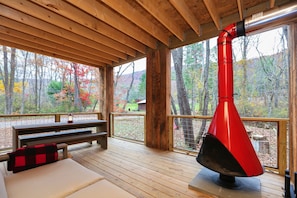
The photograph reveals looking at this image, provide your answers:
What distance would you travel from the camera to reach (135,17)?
8.21 ft

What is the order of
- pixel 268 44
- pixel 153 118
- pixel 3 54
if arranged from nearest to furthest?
pixel 153 118 < pixel 268 44 < pixel 3 54

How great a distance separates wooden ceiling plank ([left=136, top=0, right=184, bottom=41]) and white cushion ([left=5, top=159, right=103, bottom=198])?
2245mm

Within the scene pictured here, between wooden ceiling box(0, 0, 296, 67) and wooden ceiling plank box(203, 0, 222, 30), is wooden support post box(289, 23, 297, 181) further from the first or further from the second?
wooden ceiling plank box(203, 0, 222, 30)

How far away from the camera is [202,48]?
17.7ft

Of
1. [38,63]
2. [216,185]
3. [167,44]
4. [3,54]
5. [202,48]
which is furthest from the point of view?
[38,63]

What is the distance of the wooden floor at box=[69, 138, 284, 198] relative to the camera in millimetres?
1824

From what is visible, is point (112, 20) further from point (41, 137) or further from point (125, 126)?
point (125, 126)

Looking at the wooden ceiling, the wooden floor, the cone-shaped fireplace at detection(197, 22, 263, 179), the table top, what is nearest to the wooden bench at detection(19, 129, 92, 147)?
the table top

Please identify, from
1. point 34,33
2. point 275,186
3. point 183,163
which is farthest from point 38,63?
point 275,186

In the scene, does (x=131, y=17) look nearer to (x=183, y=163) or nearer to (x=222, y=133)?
(x=222, y=133)

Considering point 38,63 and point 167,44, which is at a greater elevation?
point 38,63

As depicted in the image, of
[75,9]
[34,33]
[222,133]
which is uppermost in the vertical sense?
[75,9]

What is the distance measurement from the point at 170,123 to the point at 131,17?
2331mm

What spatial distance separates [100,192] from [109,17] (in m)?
2.52
